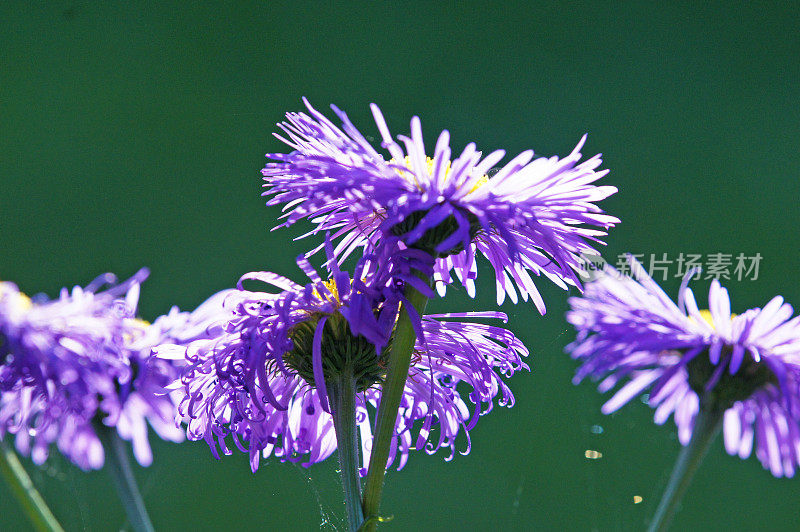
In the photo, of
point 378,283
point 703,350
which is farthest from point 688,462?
point 378,283

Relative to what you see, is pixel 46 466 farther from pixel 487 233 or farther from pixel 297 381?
pixel 487 233

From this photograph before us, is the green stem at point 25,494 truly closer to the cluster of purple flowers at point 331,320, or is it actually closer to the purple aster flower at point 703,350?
the cluster of purple flowers at point 331,320

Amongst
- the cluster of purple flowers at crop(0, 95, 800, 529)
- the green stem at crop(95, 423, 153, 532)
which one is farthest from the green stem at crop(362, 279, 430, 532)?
the green stem at crop(95, 423, 153, 532)

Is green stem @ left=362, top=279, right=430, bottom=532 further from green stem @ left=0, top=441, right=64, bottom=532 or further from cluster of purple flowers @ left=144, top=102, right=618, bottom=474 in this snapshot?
green stem @ left=0, top=441, right=64, bottom=532

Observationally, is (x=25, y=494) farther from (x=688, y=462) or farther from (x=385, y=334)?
(x=688, y=462)

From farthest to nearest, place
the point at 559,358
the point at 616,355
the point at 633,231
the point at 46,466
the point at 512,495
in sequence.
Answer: the point at 633,231 < the point at 559,358 < the point at 512,495 < the point at 46,466 < the point at 616,355

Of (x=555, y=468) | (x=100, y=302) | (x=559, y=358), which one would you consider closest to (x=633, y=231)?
(x=559, y=358)

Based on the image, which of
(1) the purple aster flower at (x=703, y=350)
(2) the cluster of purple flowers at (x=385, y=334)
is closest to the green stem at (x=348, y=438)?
(2) the cluster of purple flowers at (x=385, y=334)
